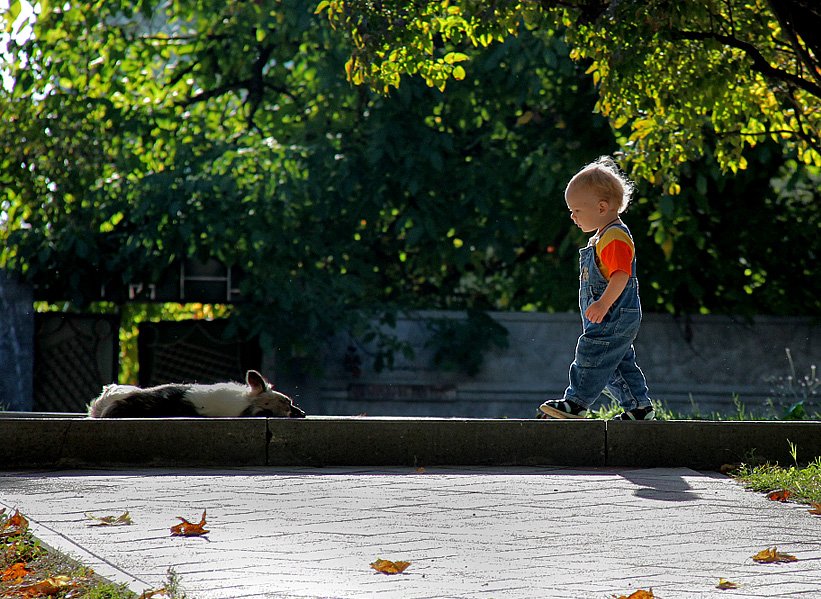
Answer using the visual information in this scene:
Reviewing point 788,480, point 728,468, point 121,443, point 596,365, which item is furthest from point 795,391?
point 121,443

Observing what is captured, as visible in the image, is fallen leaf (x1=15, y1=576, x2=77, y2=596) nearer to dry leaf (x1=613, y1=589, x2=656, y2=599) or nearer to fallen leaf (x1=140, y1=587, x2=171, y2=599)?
fallen leaf (x1=140, y1=587, x2=171, y2=599)

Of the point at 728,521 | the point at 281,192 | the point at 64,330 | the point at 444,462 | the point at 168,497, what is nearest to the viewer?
the point at 728,521

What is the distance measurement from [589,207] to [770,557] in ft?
9.01

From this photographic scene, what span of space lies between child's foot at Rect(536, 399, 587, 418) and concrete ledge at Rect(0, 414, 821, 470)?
11 cm

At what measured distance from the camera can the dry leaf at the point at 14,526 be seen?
3.52 metres

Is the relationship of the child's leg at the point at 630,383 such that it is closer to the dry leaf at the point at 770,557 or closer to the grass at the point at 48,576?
the dry leaf at the point at 770,557

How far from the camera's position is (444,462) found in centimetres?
541

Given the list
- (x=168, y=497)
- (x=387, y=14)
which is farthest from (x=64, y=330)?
(x=168, y=497)

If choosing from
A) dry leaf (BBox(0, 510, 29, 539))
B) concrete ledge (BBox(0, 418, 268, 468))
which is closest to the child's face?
concrete ledge (BBox(0, 418, 268, 468))

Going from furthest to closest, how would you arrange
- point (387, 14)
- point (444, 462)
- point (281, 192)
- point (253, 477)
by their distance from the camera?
point (281, 192)
point (387, 14)
point (444, 462)
point (253, 477)

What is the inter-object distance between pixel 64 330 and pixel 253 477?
9368 mm

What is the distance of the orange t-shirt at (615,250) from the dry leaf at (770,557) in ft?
7.78

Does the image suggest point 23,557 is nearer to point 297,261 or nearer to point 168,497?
point 168,497

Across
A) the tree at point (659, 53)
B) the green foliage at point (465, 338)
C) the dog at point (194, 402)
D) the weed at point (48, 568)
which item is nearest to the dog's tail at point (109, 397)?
the dog at point (194, 402)
